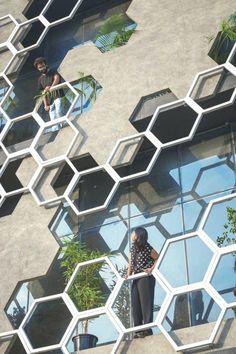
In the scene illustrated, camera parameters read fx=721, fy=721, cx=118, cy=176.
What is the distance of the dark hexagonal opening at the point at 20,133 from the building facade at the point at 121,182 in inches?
0.6

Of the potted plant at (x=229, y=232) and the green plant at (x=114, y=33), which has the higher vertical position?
the green plant at (x=114, y=33)

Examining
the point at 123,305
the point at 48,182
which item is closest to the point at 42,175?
the point at 48,182

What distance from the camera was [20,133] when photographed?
937cm

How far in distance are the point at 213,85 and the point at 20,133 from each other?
266 centimetres

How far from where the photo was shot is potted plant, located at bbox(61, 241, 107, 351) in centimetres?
738

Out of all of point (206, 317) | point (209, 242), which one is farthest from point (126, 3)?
point (206, 317)

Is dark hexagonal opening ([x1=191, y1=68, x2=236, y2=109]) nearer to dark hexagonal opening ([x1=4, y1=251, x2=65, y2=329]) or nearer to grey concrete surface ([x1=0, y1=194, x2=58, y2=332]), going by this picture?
grey concrete surface ([x1=0, y1=194, x2=58, y2=332])

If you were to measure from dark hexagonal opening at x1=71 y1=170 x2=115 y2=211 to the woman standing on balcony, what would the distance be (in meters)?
1.53

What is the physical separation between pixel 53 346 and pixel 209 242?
192 centimetres

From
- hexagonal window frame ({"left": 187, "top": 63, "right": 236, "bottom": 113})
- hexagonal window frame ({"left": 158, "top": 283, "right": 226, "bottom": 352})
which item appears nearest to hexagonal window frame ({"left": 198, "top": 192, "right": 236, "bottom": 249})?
hexagonal window frame ({"left": 158, "top": 283, "right": 226, "bottom": 352})

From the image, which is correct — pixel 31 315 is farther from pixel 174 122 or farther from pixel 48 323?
pixel 174 122

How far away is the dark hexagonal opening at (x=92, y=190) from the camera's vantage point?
9.09m

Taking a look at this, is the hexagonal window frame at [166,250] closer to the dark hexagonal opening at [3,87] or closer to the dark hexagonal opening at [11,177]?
the dark hexagonal opening at [11,177]

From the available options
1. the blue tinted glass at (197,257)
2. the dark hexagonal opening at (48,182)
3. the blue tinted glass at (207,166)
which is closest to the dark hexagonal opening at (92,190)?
the dark hexagonal opening at (48,182)
